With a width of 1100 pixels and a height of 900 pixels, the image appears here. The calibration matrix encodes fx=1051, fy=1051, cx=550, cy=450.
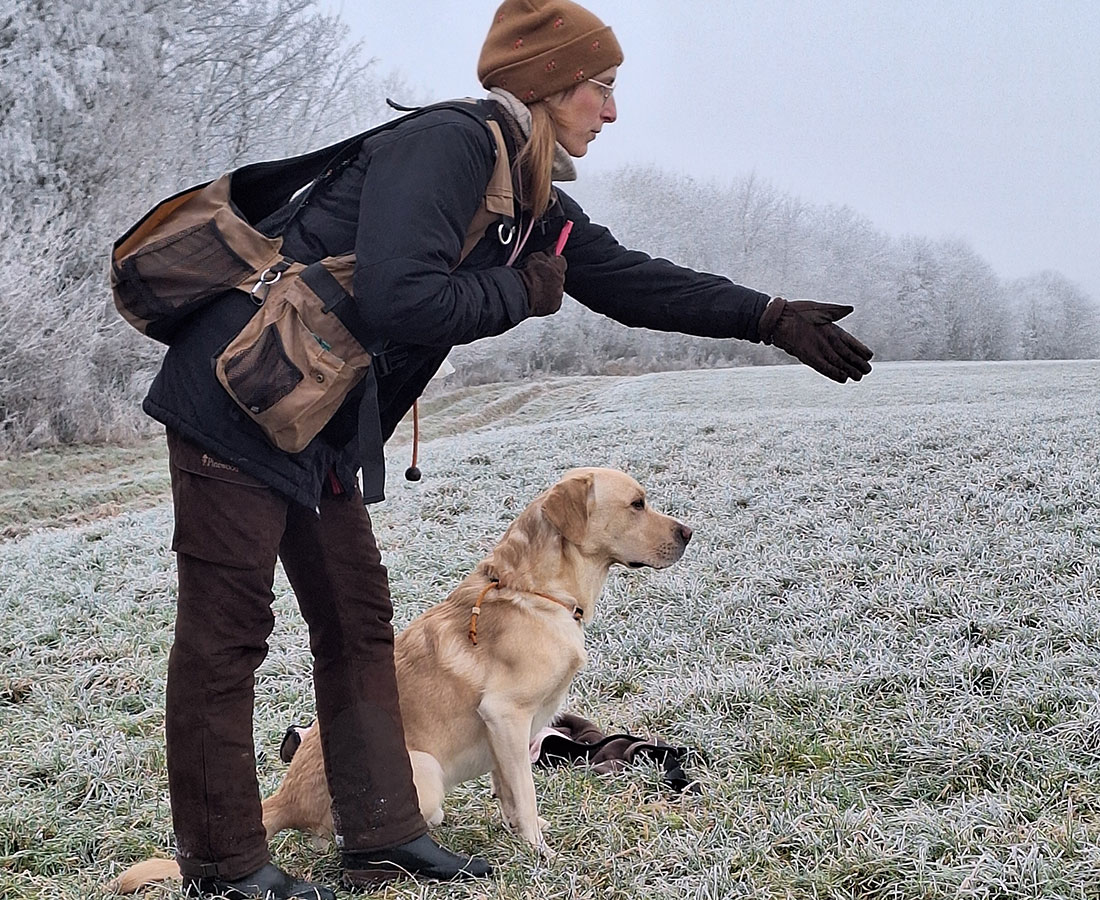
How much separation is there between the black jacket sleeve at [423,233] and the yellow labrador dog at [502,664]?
911mm

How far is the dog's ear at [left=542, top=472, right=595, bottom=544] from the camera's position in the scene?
277 cm

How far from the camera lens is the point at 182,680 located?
208 cm

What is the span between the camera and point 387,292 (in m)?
1.86

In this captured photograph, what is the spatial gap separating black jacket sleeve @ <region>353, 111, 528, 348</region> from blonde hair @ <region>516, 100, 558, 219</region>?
0.39ft

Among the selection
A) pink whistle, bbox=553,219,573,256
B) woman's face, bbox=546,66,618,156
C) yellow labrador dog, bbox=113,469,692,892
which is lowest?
yellow labrador dog, bbox=113,469,692,892

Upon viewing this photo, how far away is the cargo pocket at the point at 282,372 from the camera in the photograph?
1948mm

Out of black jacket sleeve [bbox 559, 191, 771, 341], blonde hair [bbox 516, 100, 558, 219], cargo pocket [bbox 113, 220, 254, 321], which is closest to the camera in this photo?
cargo pocket [bbox 113, 220, 254, 321]

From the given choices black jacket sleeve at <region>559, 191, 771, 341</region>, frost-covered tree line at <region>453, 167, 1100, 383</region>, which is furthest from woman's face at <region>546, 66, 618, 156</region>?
frost-covered tree line at <region>453, 167, 1100, 383</region>

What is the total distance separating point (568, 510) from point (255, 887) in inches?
45.8

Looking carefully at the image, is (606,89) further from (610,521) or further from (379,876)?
(379,876)

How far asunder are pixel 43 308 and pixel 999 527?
32.7 feet

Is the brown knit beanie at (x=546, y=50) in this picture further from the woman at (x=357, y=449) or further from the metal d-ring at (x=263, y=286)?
the metal d-ring at (x=263, y=286)

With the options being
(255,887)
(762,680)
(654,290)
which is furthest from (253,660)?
(762,680)

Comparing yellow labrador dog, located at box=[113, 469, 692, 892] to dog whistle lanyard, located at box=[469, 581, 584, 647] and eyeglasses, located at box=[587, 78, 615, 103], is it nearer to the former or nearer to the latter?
dog whistle lanyard, located at box=[469, 581, 584, 647]
